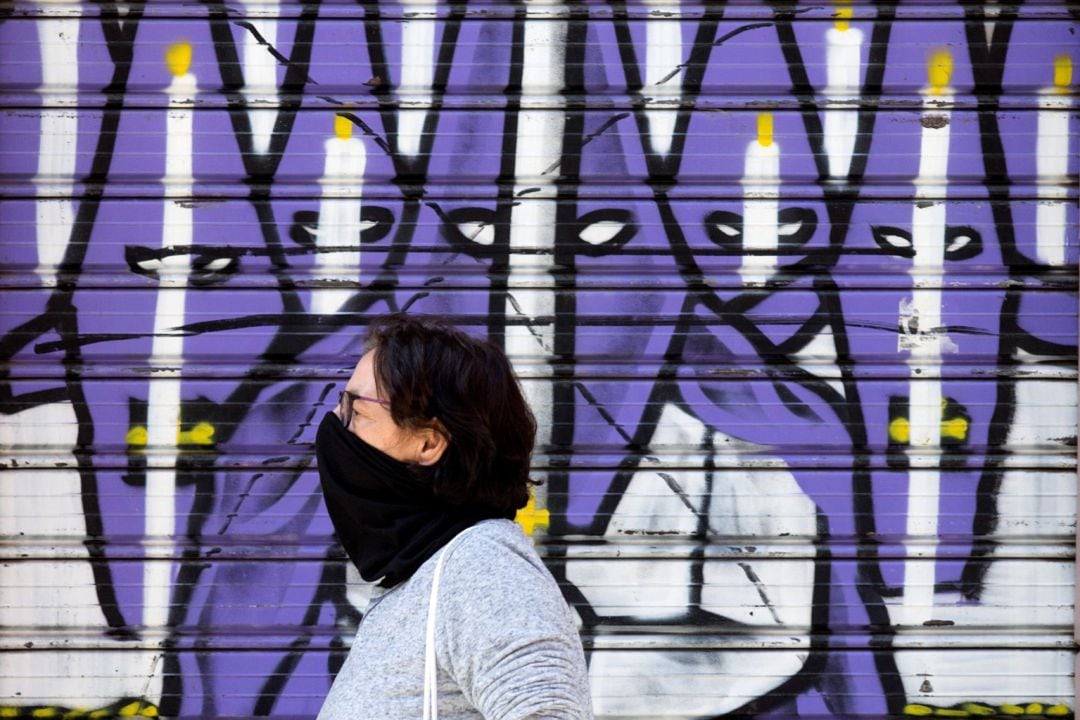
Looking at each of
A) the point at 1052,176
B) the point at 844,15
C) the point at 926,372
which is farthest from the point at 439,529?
the point at 1052,176

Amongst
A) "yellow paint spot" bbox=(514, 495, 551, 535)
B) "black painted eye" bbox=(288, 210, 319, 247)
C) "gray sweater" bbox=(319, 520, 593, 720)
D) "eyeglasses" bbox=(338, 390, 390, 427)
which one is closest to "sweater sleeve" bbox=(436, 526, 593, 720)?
"gray sweater" bbox=(319, 520, 593, 720)

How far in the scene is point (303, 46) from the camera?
445cm

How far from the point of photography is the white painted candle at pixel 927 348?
445cm

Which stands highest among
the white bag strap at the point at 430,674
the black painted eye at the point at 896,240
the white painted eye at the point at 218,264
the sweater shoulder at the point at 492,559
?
the black painted eye at the point at 896,240

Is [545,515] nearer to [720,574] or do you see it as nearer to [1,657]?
[720,574]

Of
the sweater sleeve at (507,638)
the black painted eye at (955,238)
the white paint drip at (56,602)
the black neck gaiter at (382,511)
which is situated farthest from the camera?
the black painted eye at (955,238)

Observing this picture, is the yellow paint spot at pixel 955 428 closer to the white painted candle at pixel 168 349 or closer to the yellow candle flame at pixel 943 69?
the yellow candle flame at pixel 943 69

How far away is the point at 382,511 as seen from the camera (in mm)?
2170

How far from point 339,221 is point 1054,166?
2516 millimetres

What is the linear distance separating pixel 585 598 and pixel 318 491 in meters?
0.99

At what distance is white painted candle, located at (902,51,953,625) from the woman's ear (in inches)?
108

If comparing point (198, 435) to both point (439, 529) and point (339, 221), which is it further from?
point (439, 529)

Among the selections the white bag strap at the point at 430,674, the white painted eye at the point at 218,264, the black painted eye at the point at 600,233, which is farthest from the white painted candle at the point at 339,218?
the white bag strap at the point at 430,674

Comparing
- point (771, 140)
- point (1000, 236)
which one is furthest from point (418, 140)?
point (1000, 236)
